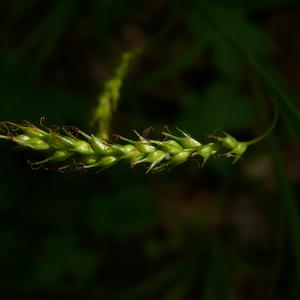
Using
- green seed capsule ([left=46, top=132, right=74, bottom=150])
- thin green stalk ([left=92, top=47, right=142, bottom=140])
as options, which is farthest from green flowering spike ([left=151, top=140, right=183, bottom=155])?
thin green stalk ([left=92, top=47, right=142, bottom=140])

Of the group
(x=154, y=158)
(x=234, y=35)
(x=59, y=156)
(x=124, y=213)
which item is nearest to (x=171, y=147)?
(x=154, y=158)

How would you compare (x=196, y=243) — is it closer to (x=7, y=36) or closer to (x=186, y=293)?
(x=186, y=293)

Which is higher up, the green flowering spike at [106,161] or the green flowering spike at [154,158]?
the green flowering spike at [106,161]

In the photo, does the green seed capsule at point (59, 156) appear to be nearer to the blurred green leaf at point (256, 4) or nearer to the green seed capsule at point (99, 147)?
the green seed capsule at point (99, 147)

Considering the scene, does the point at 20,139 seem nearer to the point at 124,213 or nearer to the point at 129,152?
the point at 129,152

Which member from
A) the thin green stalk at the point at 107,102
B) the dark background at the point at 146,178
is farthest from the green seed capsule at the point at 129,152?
the dark background at the point at 146,178

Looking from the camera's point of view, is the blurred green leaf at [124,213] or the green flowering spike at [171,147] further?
the blurred green leaf at [124,213]

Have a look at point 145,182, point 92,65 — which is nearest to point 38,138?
point 145,182
